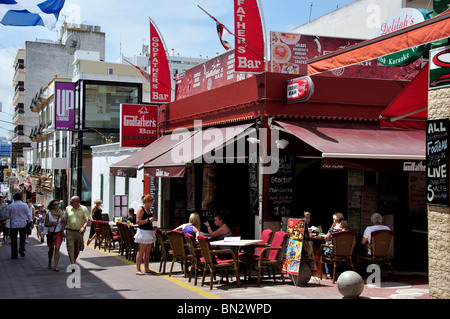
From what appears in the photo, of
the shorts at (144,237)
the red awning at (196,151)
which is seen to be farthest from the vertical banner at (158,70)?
the shorts at (144,237)

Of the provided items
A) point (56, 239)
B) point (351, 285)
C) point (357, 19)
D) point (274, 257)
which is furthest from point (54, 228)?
point (357, 19)

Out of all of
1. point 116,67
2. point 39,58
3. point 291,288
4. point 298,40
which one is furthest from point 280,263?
point 39,58

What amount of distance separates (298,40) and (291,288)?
9.38 metres

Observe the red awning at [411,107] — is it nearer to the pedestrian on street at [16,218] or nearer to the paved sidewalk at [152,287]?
the paved sidewalk at [152,287]

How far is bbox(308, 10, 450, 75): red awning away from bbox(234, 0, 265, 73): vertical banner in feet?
14.8

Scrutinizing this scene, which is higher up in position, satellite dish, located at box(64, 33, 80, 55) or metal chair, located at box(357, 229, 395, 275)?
satellite dish, located at box(64, 33, 80, 55)

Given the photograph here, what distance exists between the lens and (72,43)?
53062 mm

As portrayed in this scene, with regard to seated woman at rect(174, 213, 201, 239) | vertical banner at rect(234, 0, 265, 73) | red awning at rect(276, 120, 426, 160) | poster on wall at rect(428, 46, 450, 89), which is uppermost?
vertical banner at rect(234, 0, 265, 73)

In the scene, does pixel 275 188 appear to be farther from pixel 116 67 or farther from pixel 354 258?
pixel 116 67

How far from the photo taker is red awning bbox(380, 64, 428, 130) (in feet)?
29.8

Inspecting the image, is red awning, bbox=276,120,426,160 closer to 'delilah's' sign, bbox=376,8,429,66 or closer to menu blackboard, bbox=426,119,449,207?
'delilah's' sign, bbox=376,8,429,66

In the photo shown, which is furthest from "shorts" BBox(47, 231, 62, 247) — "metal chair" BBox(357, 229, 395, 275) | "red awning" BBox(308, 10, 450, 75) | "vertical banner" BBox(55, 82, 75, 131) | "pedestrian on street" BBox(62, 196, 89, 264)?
"vertical banner" BBox(55, 82, 75, 131)

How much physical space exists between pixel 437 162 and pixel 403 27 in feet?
15.3

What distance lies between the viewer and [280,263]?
36.2 ft
